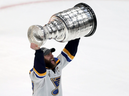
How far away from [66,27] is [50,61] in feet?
1.23

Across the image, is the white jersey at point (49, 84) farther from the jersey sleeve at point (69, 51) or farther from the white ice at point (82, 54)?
the white ice at point (82, 54)

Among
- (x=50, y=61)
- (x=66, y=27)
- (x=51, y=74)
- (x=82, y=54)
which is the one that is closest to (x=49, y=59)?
(x=50, y=61)

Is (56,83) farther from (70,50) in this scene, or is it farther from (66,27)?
(66,27)

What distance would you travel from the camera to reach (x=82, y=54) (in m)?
3.01

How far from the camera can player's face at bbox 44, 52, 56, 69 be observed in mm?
1626

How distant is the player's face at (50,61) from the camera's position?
1.63 m

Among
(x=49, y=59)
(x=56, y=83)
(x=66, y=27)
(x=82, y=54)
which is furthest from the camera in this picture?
(x=82, y=54)

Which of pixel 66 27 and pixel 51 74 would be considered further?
pixel 51 74

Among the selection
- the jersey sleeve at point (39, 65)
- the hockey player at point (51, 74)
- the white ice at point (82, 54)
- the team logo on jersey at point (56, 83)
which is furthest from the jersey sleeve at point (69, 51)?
the white ice at point (82, 54)

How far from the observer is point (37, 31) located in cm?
126

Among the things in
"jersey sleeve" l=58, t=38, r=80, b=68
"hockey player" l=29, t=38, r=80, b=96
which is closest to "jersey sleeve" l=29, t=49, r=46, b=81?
"hockey player" l=29, t=38, r=80, b=96

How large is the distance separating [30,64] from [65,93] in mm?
642
